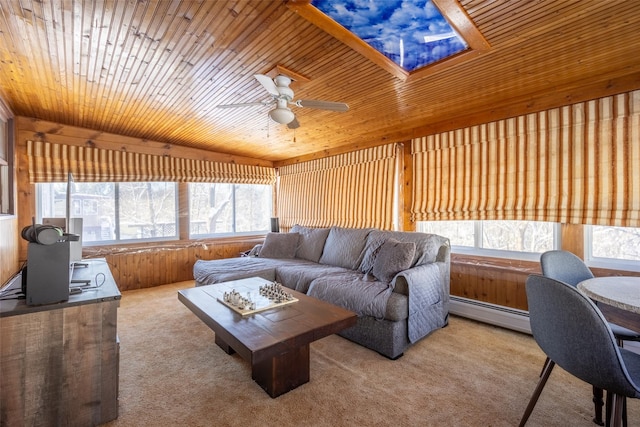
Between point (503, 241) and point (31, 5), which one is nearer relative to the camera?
point (31, 5)

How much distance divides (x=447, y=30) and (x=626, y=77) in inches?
69.0

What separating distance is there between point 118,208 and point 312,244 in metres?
3.04

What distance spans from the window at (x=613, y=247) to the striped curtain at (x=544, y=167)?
0.85 feet

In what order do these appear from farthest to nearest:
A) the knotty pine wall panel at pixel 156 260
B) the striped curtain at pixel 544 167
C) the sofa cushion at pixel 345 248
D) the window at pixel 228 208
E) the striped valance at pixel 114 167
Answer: the window at pixel 228 208 → the knotty pine wall panel at pixel 156 260 → the striped valance at pixel 114 167 → the sofa cushion at pixel 345 248 → the striped curtain at pixel 544 167

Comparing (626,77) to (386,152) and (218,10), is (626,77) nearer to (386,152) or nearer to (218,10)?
(386,152)

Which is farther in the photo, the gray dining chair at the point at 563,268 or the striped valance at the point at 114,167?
the striped valance at the point at 114,167

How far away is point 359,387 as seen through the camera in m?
1.94

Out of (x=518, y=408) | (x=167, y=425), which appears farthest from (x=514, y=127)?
(x=167, y=425)

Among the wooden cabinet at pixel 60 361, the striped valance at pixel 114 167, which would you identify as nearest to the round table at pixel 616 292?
the wooden cabinet at pixel 60 361

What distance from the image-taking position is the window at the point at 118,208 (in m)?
3.96

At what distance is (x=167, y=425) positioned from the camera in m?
1.61

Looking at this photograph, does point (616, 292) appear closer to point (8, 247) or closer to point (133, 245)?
point (8, 247)

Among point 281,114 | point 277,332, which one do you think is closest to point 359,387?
point 277,332

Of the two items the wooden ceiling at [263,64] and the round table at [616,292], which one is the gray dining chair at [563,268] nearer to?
the round table at [616,292]
